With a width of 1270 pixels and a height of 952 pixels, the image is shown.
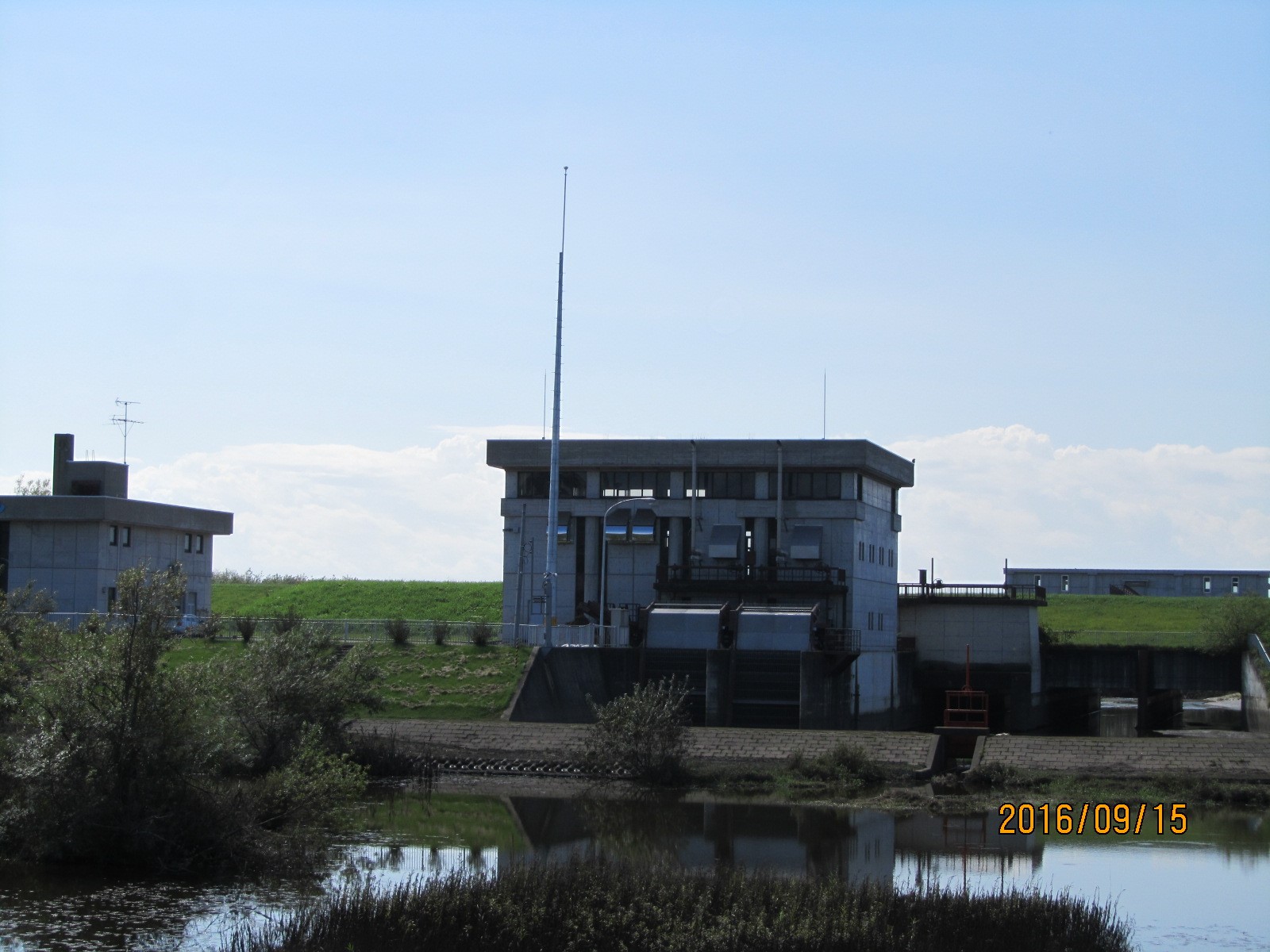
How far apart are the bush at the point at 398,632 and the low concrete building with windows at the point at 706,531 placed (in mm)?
5300

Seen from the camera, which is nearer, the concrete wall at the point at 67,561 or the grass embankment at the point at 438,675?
the grass embankment at the point at 438,675

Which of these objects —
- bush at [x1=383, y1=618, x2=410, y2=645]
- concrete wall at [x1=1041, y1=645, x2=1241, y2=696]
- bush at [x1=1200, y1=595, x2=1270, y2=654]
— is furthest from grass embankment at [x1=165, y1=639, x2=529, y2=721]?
Answer: bush at [x1=1200, y1=595, x2=1270, y2=654]

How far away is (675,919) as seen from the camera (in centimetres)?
2016

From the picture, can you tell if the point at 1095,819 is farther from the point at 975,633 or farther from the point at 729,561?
the point at 975,633

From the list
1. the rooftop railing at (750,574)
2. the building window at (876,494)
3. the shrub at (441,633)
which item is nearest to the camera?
the shrub at (441,633)

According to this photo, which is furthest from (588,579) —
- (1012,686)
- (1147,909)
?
(1147,909)

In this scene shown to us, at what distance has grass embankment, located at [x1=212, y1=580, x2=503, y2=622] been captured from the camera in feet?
341

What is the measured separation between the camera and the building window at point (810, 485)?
59.4 m

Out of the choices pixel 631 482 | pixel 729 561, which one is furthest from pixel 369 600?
pixel 729 561

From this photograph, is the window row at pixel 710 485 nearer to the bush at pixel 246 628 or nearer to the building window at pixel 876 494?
the building window at pixel 876 494

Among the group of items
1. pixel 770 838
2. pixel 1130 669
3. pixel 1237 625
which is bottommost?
pixel 770 838

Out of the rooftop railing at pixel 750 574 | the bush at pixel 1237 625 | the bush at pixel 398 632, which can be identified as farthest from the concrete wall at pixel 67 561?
the bush at pixel 1237 625

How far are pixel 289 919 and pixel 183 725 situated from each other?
288 inches

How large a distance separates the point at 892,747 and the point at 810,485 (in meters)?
20.0
